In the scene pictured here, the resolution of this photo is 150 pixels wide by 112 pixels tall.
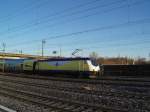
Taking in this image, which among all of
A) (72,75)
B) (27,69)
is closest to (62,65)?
(72,75)

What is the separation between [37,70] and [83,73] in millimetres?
13161

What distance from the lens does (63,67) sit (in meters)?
36.9

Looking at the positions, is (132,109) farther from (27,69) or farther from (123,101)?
(27,69)

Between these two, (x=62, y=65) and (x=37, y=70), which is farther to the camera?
(x=37, y=70)

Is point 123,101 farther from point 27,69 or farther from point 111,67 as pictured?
point 27,69

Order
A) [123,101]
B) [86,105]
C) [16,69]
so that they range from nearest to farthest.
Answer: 1. [86,105]
2. [123,101]
3. [16,69]

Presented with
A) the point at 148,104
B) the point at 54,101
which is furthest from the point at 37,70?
the point at 148,104

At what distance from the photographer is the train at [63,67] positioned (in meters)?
33.8

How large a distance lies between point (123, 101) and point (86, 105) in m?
2.31

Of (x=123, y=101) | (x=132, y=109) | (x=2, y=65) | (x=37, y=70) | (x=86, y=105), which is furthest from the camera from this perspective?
(x=2, y=65)

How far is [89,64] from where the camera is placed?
33.3m

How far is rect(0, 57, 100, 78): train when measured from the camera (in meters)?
33.8

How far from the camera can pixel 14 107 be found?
1277 centimetres

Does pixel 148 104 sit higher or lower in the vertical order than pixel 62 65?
lower
